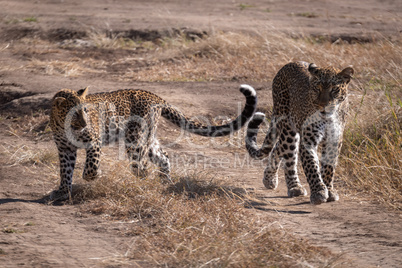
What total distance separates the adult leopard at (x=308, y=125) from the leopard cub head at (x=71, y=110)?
91.1 inches

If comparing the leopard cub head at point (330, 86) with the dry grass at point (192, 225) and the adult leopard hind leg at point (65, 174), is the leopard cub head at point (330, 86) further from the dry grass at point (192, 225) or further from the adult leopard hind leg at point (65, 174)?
the adult leopard hind leg at point (65, 174)

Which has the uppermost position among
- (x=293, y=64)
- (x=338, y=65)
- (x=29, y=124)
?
(x=293, y=64)

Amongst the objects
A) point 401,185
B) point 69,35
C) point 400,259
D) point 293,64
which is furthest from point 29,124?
point 69,35

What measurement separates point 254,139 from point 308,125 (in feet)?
4.29

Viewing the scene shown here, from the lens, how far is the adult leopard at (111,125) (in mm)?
6652

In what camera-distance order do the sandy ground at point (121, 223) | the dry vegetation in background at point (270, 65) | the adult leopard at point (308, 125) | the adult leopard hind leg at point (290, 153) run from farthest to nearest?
the dry vegetation in background at point (270, 65)
the adult leopard hind leg at point (290, 153)
the adult leopard at point (308, 125)
the sandy ground at point (121, 223)

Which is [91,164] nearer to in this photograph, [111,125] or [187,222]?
[111,125]

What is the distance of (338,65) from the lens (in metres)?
12.1

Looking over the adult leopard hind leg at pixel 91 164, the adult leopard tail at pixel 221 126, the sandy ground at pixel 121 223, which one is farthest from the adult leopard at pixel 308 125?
the adult leopard hind leg at pixel 91 164

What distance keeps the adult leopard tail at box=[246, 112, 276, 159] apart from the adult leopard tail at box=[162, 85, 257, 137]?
55cm

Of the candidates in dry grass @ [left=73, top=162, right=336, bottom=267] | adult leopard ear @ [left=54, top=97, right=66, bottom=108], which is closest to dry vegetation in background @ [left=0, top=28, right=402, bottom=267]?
dry grass @ [left=73, top=162, right=336, bottom=267]

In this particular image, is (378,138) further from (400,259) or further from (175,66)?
(175,66)

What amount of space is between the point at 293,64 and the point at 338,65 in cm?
490

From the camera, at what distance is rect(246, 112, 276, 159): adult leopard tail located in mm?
7723
